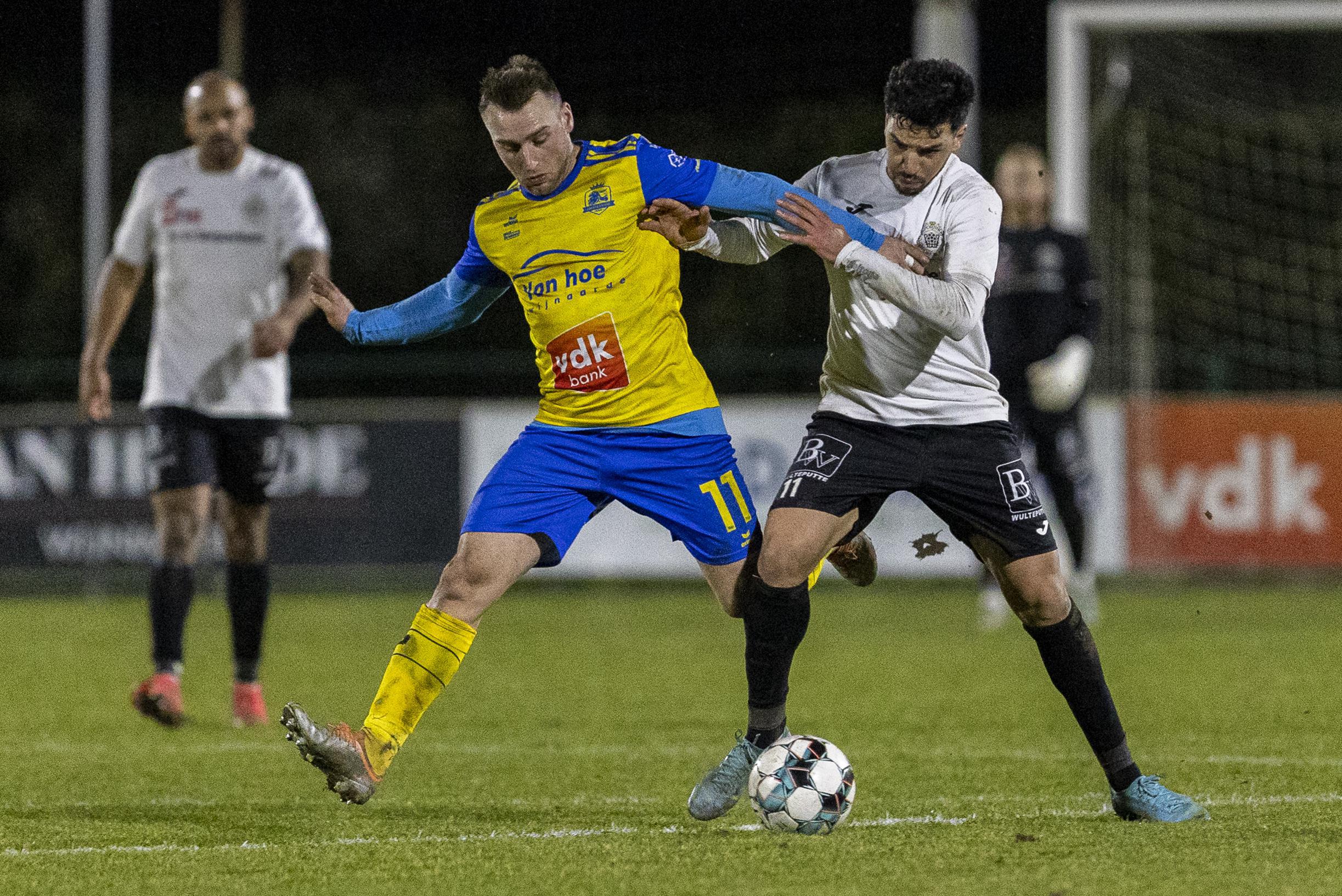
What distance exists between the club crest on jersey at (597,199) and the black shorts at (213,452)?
2650 mm

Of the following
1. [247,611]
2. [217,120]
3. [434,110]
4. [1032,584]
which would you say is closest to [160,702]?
[247,611]

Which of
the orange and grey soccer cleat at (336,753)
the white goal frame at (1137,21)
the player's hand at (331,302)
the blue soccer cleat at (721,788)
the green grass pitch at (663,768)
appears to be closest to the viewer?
the green grass pitch at (663,768)

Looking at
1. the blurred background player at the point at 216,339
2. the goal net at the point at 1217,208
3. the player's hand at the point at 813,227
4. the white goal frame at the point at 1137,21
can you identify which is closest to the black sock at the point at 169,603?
the blurred background player at the point at 216,339

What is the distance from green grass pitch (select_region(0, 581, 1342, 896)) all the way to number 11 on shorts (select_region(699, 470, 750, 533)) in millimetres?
748

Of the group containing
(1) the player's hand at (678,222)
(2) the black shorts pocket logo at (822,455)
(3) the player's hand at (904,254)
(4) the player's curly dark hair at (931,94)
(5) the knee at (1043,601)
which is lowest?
(5) the knee at (1043,601)

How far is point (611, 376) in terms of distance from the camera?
513cm

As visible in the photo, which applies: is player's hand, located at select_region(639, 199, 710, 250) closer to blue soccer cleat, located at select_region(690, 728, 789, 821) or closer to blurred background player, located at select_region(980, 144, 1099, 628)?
blue soccer cleat, located at select_region(690, 728, 789, 821)

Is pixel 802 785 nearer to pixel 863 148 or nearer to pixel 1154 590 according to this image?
pixel 1154 590

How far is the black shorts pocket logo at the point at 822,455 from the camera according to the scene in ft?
16.1

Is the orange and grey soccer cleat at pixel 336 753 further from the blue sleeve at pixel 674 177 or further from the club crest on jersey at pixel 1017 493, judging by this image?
the club crest on jersey at pixel 1017 493

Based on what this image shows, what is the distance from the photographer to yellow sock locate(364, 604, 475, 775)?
4.94 metres

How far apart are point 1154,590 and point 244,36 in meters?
21.6

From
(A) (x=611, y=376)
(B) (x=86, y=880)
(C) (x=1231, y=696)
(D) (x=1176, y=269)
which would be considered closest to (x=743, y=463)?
(C) (x=1231, y=696)

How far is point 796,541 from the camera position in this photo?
489 centimetres
